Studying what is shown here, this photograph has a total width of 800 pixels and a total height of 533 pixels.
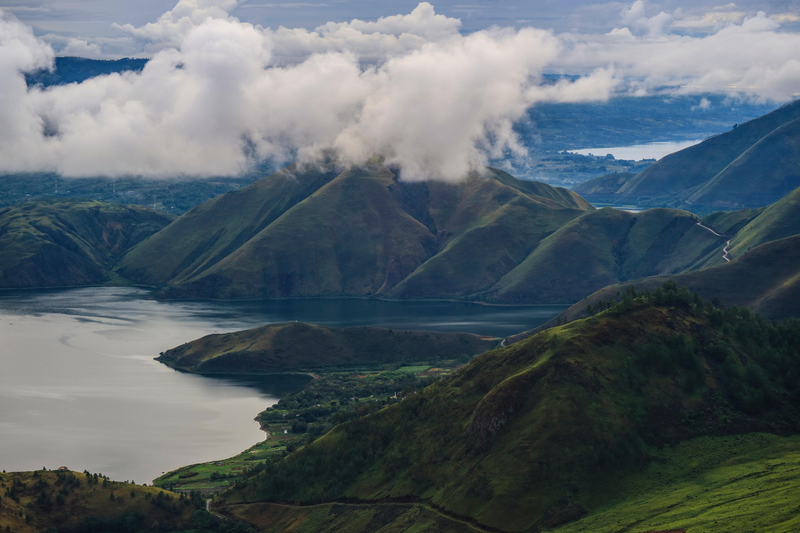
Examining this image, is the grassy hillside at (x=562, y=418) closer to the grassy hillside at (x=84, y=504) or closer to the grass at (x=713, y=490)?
the grass at (x=713, y=490)

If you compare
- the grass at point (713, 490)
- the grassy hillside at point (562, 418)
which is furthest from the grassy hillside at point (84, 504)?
the grass at point (713, 490)

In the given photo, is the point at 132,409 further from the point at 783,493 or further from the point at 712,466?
the point at 783,493

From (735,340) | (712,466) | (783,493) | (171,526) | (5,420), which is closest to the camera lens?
(783,493)

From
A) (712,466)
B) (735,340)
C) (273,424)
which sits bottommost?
(273,424)

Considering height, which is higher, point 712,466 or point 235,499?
point 712,466

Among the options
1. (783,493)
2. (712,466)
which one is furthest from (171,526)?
(783,493)

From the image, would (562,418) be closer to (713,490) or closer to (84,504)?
(713,490)

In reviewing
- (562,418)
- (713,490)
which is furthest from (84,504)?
(713,490)

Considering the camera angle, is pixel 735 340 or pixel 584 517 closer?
pixel 584 517
